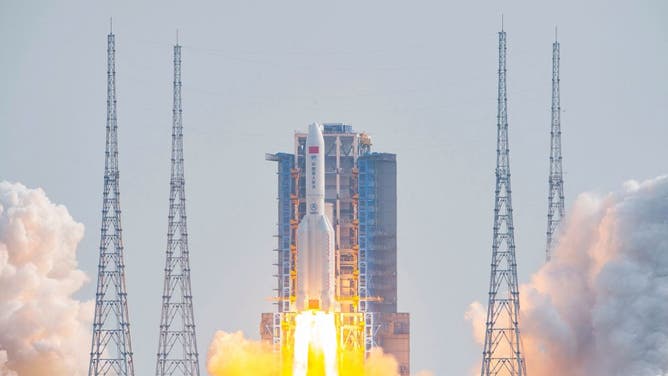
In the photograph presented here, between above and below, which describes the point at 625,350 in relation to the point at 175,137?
below

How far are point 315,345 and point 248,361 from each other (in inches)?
273

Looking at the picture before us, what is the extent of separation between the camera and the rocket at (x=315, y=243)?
142 m

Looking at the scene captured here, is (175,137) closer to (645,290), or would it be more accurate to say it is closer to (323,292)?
(323,292)

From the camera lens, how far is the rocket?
142 metres

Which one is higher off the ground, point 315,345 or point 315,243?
point 315,243

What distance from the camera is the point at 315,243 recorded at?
14200cm

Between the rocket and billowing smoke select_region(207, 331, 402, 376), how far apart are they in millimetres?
6326

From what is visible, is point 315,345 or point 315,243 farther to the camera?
point 315,345

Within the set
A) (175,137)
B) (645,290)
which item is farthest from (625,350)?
(175,137)

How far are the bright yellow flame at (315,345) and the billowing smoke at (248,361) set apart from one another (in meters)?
3.84

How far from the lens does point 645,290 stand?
5527 inches

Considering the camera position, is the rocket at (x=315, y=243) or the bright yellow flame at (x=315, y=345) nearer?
the rocket at (x=315, y=243)

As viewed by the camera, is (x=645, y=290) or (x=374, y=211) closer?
(x=645, y=290)

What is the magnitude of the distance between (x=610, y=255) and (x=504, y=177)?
6.44 m
